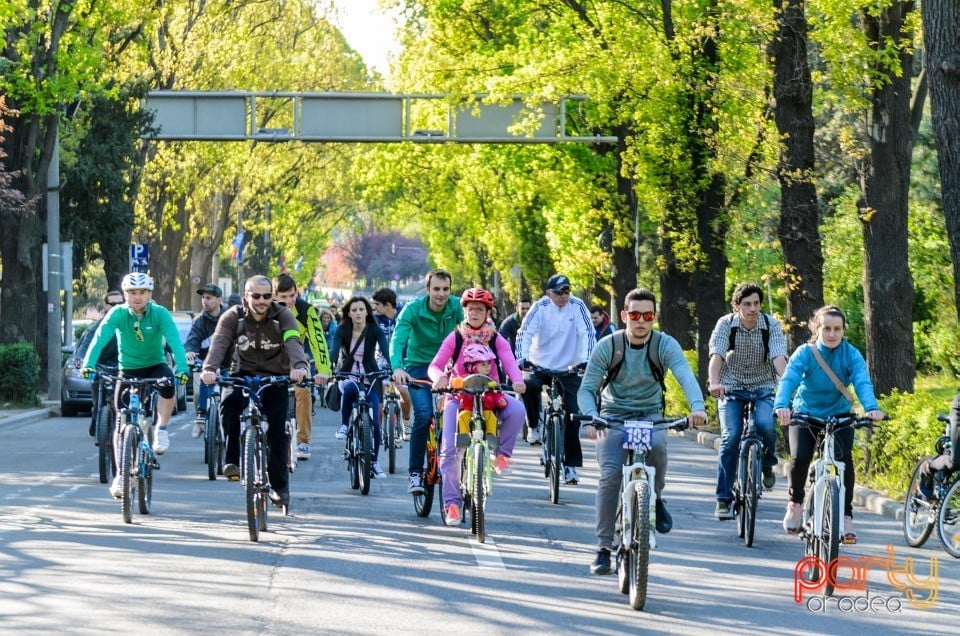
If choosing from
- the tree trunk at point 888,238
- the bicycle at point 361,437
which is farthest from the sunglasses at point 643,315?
the tree trunk at point 888,238

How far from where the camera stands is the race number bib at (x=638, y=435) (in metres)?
9.45

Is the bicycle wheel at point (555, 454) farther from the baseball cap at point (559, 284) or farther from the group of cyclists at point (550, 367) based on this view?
the baseball cap at point (559, 284)

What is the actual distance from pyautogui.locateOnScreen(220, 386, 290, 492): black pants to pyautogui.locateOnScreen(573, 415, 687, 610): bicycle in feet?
10.8

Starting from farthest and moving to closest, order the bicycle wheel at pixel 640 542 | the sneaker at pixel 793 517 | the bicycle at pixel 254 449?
the sneaker at pixel 793 517
the bicycle at pixel 254 449
the bicycle wheel at pixel 640 542

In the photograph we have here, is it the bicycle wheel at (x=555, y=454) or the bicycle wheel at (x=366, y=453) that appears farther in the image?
the bicycle wheel at (x=366, y=453)

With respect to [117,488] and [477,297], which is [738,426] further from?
[117,488]

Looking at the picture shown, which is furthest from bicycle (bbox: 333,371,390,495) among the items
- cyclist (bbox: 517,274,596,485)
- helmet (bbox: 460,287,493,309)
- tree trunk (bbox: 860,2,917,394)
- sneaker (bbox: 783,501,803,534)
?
tree trunk (bbox: 860,2,917,394)

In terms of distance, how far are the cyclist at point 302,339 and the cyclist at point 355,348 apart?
15 cm

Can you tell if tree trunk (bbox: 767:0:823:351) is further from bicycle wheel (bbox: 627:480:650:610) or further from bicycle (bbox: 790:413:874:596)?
bicycle wheel (bbox: 627:480:650:610)

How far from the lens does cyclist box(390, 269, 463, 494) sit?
13.1 m

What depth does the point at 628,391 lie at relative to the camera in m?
10.0

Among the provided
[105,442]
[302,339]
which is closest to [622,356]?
[105,442]

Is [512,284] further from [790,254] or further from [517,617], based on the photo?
[517,617]

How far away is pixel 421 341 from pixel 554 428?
1955mm
